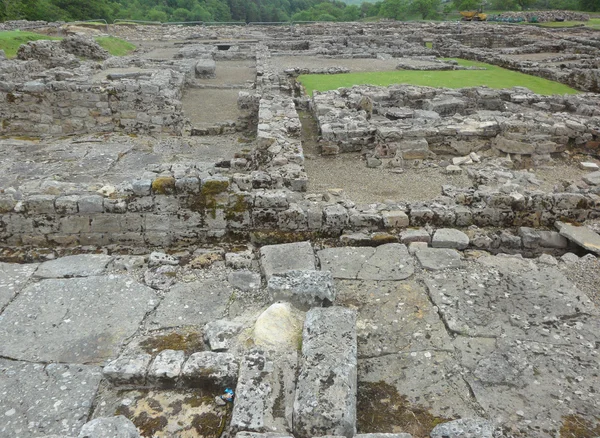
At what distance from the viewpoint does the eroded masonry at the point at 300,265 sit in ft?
11.1

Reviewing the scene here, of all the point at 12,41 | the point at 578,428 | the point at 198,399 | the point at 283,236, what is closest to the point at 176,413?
the point at 198,399

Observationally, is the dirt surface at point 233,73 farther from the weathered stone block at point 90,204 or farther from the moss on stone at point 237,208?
the weathered stone block at point 90,204

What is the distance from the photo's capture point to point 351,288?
193 inches

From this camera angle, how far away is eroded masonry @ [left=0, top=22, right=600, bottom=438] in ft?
11.1

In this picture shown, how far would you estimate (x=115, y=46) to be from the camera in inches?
958

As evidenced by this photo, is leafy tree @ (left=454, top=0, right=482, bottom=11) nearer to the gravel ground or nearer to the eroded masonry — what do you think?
the eroded masonry

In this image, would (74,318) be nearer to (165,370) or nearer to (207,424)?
(165,370)

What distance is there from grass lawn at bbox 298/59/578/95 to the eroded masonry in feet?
8.35

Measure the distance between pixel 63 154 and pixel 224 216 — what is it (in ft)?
17.9

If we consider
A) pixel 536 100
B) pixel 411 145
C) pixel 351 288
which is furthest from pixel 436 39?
pixel 351 288

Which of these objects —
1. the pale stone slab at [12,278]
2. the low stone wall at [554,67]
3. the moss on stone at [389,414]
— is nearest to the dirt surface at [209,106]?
the pale stone slab at [12,278]

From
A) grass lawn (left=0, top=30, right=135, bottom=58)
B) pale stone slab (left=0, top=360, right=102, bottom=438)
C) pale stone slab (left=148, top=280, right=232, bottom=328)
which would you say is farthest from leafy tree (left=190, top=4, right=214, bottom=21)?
pale stone slab (left=0, top=360, right=102, bottom=438)

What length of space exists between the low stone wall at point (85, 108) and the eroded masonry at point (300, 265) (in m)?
0.04

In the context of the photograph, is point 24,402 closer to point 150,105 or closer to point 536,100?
point 150,105
